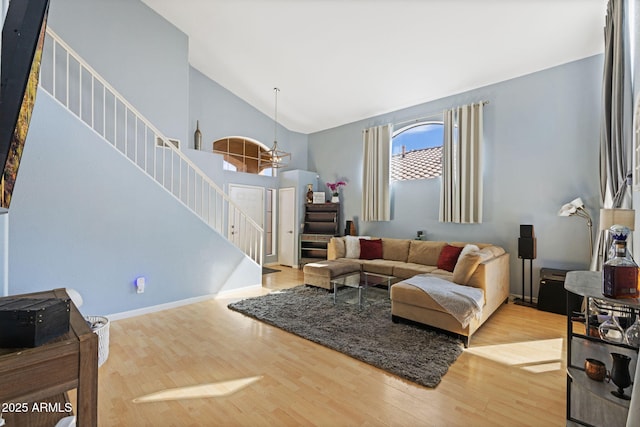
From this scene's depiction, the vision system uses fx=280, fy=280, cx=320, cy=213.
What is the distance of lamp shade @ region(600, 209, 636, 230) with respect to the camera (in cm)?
200

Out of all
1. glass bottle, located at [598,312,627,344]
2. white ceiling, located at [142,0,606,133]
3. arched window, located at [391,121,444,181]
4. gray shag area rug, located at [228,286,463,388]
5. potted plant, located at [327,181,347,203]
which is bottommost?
gray shag area rug, located at [228,286,463,388]

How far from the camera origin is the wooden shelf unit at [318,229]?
248 inches

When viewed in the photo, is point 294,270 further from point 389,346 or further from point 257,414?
point 257,414

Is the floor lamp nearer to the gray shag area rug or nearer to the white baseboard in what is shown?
the gray shag area rug

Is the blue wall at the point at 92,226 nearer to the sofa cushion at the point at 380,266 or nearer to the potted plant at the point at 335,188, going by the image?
the sofa cushion at the point at 380,266

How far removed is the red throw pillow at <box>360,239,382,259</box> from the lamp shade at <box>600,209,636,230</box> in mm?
3431

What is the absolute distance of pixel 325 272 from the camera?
14.7ft

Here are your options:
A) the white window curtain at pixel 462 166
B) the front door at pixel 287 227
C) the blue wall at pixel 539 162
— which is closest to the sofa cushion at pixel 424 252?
the blue wall at pixel 539 162

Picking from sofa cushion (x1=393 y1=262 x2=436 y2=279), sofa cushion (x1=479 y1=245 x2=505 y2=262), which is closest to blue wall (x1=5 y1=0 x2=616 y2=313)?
sofa cushion (x1=479 y1=245 x2=505 y2=262)

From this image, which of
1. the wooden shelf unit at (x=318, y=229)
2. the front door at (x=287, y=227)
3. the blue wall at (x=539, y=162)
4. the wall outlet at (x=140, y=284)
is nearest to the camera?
the wall outlet at (x=140, y=284)

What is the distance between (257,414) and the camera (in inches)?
70.2

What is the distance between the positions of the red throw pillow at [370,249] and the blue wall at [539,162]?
3.09 feet

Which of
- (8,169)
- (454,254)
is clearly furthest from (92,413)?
(454,254)

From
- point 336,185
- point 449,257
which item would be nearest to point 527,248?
point 449,257
